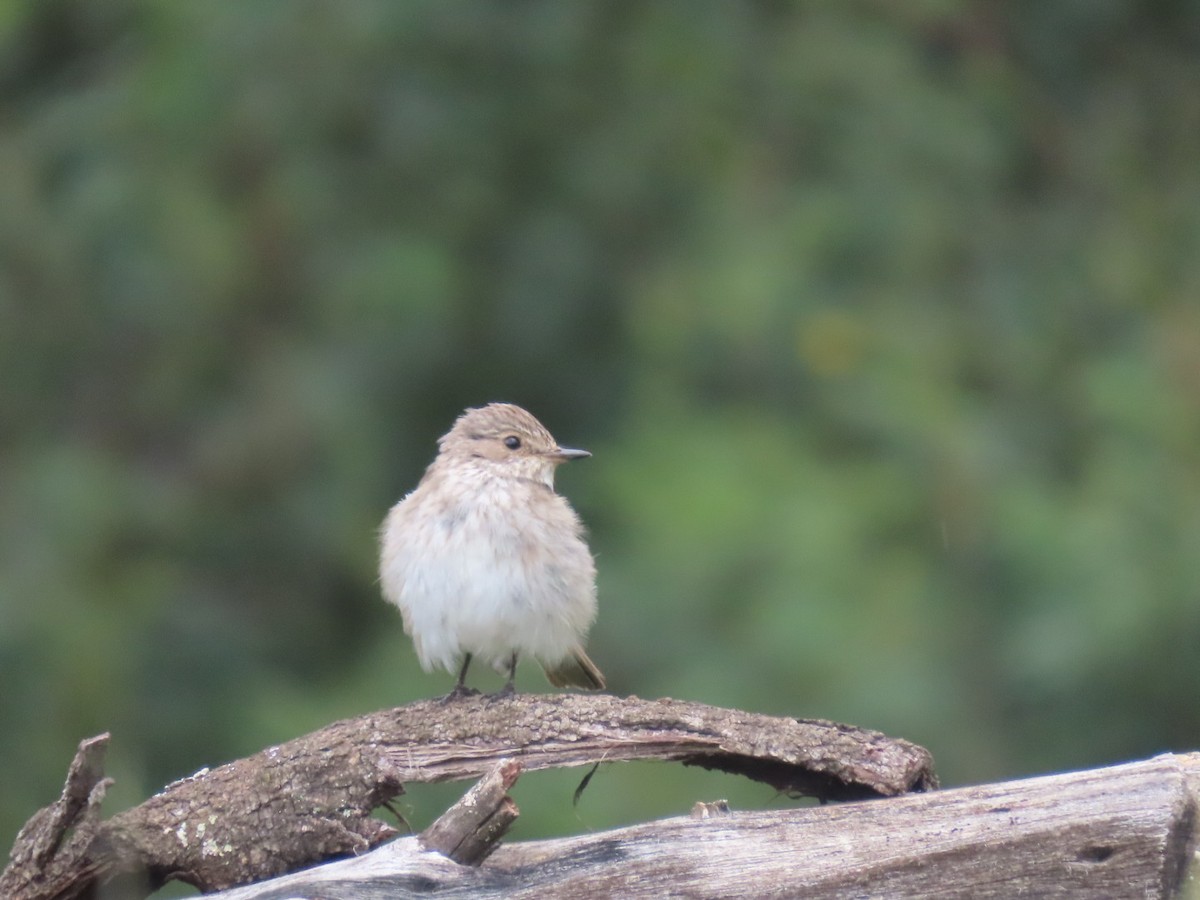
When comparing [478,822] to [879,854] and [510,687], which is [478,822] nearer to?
[879,854]

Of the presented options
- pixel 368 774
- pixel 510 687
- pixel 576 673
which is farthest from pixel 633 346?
pixel 368 774

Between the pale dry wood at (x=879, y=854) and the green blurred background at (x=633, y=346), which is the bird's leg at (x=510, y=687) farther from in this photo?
the green blurred background at (x=633, y=346)

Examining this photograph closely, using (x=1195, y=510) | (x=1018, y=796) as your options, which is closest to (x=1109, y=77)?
(x=1195, y=510)

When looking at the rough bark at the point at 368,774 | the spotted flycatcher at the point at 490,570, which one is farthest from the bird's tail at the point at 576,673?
the rough bark at the point at 368,774

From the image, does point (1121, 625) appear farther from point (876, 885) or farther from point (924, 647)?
point (876, 885)

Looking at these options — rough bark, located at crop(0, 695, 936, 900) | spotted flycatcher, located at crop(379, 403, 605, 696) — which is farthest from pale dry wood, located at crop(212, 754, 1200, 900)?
spotted flycatcher, located at crop(379, 403, 605, 696)
